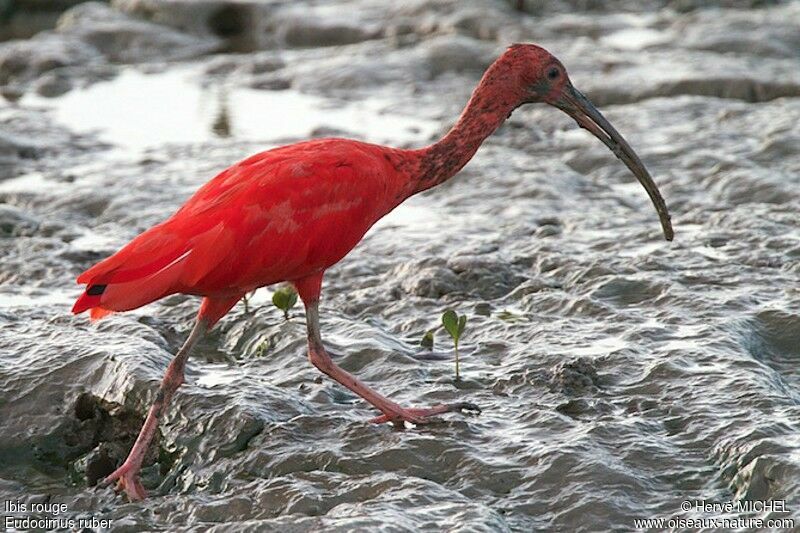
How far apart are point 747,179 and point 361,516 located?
4.57 m

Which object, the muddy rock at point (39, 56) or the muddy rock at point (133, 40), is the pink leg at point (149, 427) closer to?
the muddy rock at point (39, 56)

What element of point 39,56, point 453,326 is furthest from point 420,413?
point 39,56

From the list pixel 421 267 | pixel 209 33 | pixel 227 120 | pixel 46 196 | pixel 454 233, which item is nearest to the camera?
pixel 421 267

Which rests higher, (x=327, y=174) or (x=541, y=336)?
(x=327, y=174)

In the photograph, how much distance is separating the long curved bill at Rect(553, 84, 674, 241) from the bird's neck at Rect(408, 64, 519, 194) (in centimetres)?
25

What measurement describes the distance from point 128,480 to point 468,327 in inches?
76.7

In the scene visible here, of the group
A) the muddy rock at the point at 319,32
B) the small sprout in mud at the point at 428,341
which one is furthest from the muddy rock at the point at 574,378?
the muddy rock at the point at 319,32

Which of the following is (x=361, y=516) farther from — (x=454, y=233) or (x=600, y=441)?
(x=454, y=233)

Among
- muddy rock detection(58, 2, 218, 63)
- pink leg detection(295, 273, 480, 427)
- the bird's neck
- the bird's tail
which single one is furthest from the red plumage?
muddy rock detection(58, 2, 218, 63)

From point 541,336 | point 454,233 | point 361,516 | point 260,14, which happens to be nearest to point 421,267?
point 454,233

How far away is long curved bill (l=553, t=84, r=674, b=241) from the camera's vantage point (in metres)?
5.79

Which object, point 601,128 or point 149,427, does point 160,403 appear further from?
point 601,128

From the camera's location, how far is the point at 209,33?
45.6 feet

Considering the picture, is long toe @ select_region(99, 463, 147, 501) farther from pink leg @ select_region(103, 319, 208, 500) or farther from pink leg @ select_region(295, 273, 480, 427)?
pink leg @ select_region(295, 273, 480, 427)
